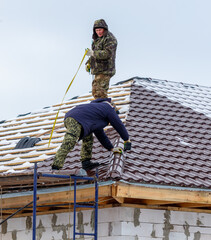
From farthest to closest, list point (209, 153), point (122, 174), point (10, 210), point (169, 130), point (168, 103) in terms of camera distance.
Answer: point (168, 103), point (169, 130), point (209, 153), point (10, 210), point (122, 174)

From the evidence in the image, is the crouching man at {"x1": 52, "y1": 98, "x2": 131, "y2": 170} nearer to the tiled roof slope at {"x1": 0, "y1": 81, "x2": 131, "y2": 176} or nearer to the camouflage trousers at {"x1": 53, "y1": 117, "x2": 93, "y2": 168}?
the camouflage trousers at {"x1": 53, "y1": 117, "x2": 93, "y2": 168}

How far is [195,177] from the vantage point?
10.2 meters

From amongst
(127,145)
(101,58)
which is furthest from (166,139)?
(101,58)

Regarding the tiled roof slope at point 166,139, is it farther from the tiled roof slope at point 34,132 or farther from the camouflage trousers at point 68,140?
the camouflage trousers at point 68,140

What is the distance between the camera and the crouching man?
9422 mm

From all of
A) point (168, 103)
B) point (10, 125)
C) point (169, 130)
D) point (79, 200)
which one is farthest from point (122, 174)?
point (10, 125)

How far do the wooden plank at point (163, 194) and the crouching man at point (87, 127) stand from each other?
1.07 metres

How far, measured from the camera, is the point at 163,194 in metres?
9.44

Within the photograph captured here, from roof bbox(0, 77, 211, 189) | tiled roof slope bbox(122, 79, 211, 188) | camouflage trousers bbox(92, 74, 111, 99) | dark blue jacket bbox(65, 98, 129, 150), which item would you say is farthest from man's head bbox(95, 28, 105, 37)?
tiled roof slope bbox(122, 79, 211, 188)

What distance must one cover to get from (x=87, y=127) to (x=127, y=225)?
170 cm

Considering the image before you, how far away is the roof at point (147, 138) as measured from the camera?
9914 millimetres

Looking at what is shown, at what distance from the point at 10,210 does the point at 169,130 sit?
143 inches

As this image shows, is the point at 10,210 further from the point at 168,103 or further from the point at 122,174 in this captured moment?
the point at 168,103

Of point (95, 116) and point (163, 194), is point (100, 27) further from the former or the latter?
point (163, 194)
